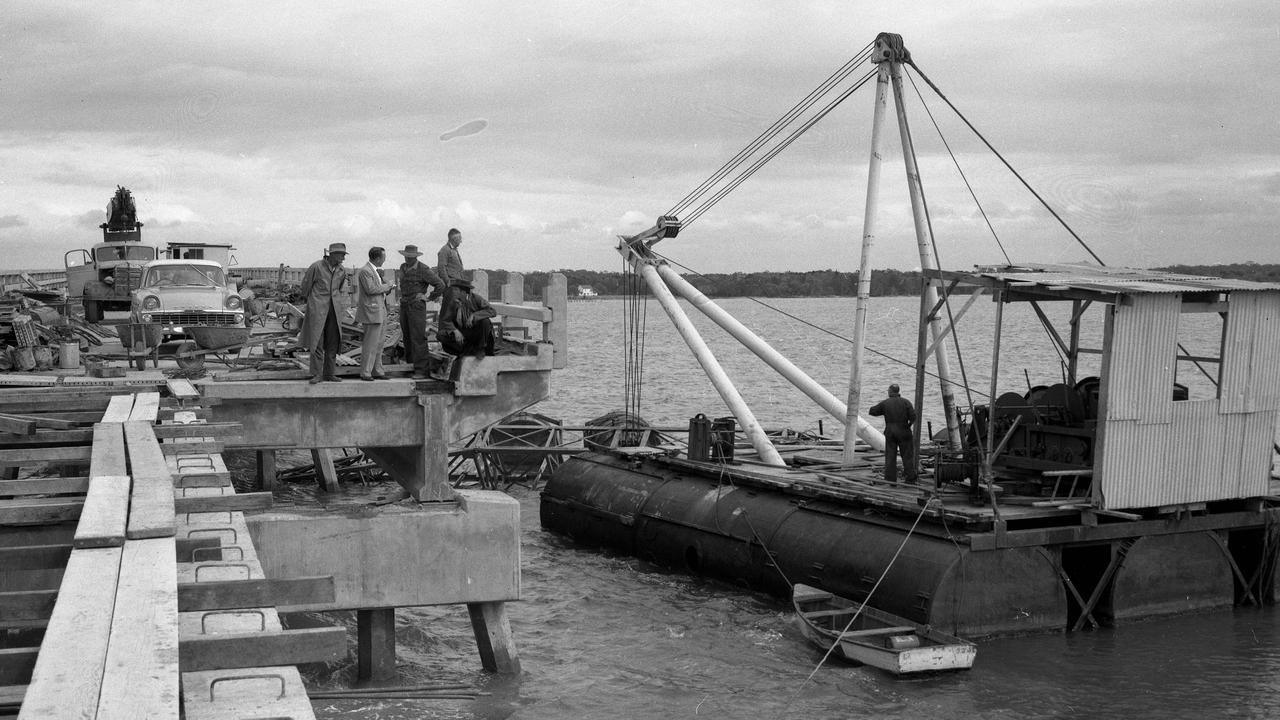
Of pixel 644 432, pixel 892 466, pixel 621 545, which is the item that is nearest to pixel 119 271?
pixel 644 432

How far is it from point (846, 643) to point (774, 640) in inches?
72.5

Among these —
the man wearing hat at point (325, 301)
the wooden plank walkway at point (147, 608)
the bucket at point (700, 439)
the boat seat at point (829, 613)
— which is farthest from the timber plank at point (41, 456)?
the bucket at point (700, 439)

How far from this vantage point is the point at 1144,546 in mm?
19234

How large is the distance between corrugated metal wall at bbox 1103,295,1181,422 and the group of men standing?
9.28 m

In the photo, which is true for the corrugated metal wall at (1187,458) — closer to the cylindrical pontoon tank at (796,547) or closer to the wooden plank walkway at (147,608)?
the cylindrical pontoon tank at (796,547)

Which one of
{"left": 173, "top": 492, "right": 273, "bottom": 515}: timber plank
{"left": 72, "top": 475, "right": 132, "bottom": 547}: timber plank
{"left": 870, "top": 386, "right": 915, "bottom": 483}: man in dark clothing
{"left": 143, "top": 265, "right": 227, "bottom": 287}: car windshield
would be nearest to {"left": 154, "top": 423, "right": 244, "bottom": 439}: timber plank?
{"left": 72, "top": 475, "right": 132, "bottom": 547}: timber plank

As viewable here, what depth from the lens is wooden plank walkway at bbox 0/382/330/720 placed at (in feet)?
15.7

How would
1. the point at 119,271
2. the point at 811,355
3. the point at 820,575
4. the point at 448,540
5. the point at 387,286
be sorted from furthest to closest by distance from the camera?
1. the point at 811,355
2. the point at 119,271
3. the point at 820,575
4. the point at 387,286
5. the point at 448,540

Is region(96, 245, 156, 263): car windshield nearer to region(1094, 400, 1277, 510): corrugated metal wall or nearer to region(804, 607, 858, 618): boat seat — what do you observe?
region(804, 607, 858, 618): boat seat

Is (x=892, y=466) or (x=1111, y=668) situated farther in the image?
(x=892, y=466)

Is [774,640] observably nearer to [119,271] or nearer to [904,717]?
[904,717]

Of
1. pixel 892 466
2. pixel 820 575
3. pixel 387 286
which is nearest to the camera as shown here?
pixel 387 286

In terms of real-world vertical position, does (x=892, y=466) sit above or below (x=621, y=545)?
above

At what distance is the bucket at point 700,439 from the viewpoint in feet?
82.1
